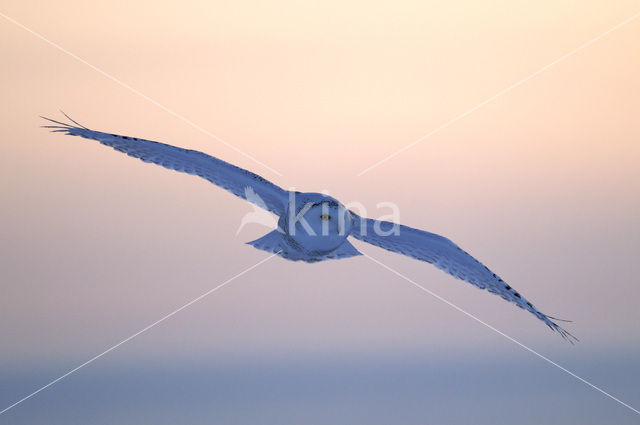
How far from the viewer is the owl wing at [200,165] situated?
616 inches

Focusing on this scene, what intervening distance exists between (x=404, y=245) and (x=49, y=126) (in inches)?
286

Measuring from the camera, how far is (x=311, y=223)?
14.9 metres

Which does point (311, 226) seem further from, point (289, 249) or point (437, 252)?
point (437, 252)

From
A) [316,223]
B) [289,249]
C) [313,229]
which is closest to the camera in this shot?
[316,223]

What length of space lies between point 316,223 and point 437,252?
3064mm

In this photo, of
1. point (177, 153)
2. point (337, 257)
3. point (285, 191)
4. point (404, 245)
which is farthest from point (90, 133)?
point (404, 245)

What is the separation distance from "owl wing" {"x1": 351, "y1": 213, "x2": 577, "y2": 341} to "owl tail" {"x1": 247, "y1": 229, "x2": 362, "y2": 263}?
29.3 inches

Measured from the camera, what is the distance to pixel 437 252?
16.7 meters

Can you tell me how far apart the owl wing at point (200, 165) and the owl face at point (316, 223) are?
64cm

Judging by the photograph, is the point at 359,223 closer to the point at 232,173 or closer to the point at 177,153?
the point at 232,173

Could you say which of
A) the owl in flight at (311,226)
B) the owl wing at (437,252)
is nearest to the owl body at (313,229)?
the owl in flight at (311,226)

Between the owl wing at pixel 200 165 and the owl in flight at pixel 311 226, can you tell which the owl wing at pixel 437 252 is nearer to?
the owl in flight at pixel 311 226

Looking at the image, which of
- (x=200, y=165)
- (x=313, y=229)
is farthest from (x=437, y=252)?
(x=200, y=165)

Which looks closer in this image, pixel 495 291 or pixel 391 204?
pixel 495 291
